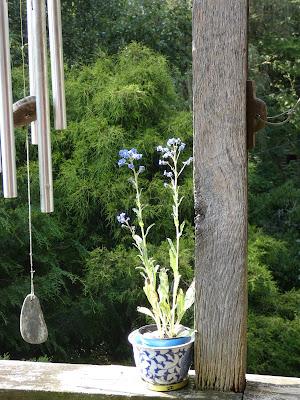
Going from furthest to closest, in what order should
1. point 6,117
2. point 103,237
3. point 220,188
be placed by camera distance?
point 103,237 → point 220,188 → point 6,117

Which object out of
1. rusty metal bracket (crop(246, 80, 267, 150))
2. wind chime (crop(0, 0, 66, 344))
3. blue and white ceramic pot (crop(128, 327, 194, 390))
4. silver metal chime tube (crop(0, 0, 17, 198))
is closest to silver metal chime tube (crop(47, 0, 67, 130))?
wind chime (crop(0, 0, 66, 344))

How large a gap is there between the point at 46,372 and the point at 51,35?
2.36 feet

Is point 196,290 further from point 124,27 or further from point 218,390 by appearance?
point 124,27

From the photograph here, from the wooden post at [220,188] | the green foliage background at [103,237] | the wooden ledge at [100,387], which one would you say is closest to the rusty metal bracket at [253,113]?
the wooden post at [220,188]

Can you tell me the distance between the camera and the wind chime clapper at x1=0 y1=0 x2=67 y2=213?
130 centimetres

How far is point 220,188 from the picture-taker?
56.3 inches

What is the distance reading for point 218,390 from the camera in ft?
4.83

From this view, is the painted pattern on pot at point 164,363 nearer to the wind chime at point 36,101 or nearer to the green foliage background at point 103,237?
the wind chime at point 36,101

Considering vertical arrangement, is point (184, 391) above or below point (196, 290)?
below

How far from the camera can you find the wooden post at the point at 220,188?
1408mm

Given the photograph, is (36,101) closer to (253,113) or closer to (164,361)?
(253,113)

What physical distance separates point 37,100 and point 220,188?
40cm

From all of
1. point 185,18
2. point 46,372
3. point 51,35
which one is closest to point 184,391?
point 46,372

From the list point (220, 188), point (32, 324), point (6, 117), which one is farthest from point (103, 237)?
point (6, 117)
